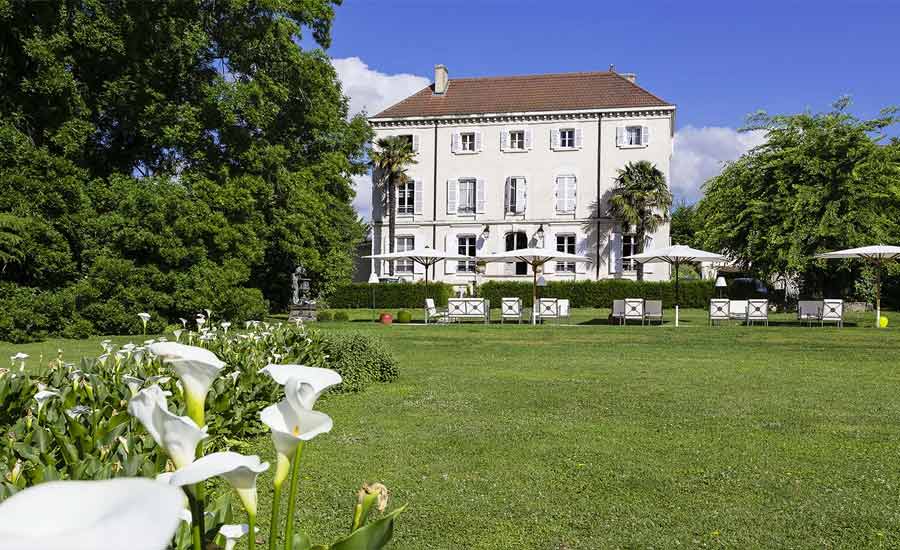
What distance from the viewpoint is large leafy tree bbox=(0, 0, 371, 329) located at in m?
16.5

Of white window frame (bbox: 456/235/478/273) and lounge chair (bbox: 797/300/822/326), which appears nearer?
lounge chair (bbox: 797/300/822/326)

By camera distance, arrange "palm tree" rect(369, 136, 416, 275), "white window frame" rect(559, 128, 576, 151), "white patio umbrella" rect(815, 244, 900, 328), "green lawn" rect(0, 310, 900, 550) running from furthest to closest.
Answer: "palm tree" rect(369, 136, 416, 275), "white window frame" rect(559, 128, 576, 151), "white patio umbrella" rect(815, 244, 900, 328), "green lawn" rect(0, 310, 900, 550)

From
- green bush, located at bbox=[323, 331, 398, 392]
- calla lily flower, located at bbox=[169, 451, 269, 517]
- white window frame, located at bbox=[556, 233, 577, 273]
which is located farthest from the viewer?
white window frame, located at bbox=[556, 233, 577, 273]

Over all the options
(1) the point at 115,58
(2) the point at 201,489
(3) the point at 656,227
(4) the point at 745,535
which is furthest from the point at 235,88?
(3) the point at 656,227

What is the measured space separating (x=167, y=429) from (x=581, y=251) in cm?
3624

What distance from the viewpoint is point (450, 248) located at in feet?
123

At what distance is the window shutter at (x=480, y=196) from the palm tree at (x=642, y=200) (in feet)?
21.3

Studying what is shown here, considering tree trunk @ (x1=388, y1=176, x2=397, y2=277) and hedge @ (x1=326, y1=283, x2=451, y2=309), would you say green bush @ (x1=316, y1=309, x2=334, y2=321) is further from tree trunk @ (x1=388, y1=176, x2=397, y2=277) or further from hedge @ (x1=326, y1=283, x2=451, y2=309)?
tree trunk @ (x1=388, y1=176, x2=397, y2=277)

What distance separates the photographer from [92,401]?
4.62 meters

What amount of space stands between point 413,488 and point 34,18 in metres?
17.4

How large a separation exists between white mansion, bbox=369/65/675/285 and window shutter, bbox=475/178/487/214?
0.17ft

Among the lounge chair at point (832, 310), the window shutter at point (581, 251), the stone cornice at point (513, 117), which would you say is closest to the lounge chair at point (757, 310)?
the lounge chair at point (832, 310)

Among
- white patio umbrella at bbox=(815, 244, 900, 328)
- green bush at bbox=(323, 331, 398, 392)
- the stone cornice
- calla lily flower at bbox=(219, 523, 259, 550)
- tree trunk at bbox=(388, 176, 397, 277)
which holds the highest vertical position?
the stone cornice

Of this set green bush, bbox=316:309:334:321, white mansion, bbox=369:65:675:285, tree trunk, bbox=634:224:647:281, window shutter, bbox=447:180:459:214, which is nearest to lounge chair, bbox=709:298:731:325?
green bush, bbox=316:309:334:321
